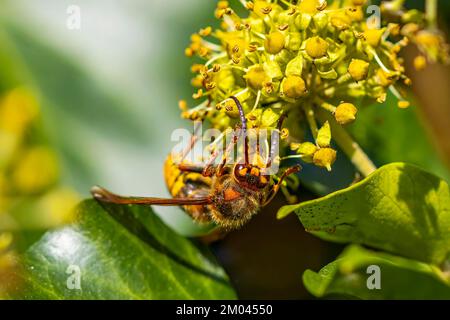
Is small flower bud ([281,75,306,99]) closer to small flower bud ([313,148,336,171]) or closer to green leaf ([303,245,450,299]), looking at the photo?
small flower bud ([313,148,336,171])

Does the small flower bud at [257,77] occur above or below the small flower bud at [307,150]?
above

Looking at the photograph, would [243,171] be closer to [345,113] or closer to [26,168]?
[345,113]

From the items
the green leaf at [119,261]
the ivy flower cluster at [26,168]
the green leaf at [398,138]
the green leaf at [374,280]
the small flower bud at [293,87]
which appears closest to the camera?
the green leaf at [374,280]

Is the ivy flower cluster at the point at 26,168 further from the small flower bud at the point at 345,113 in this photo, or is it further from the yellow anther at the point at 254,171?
the small flower bud at the point at 345,113

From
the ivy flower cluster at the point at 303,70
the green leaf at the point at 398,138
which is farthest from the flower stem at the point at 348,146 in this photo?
the green leaf at the point at 398,138

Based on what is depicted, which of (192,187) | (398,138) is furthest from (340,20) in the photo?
(398,138)

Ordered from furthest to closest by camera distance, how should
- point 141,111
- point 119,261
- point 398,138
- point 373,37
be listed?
point 141,111 < point 398,138 < point 119,261 < point 373,37

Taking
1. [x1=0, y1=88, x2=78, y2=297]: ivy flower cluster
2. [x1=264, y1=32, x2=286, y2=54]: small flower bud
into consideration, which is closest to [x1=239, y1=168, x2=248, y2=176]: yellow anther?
[x1=264, y1=32, x2=286, y2=54]: small flower bud
